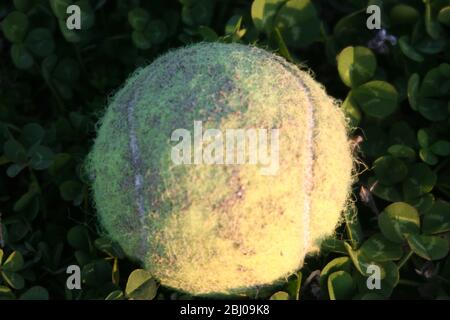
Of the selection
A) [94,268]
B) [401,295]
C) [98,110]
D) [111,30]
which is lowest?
[401,295]

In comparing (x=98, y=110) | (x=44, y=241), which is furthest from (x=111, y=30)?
(x=44, y=241)

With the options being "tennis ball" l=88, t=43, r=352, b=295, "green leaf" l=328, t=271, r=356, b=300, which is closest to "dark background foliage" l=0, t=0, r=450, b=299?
"green leaf" l=328, t=271, r=356, b=300

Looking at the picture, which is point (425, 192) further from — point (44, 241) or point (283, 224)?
point (44, 241)

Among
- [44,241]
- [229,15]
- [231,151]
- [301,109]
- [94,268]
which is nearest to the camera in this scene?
[231,151]

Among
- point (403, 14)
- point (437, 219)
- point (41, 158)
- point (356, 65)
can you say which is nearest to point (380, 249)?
point (437, 219)

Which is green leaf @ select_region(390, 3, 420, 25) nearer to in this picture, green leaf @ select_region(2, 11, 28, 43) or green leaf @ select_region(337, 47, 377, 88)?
green leaf @ select_region(337, 47, 377, 88)

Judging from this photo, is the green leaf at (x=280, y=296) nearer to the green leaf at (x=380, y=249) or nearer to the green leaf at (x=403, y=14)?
the green leaf at (x=380, y=249)
